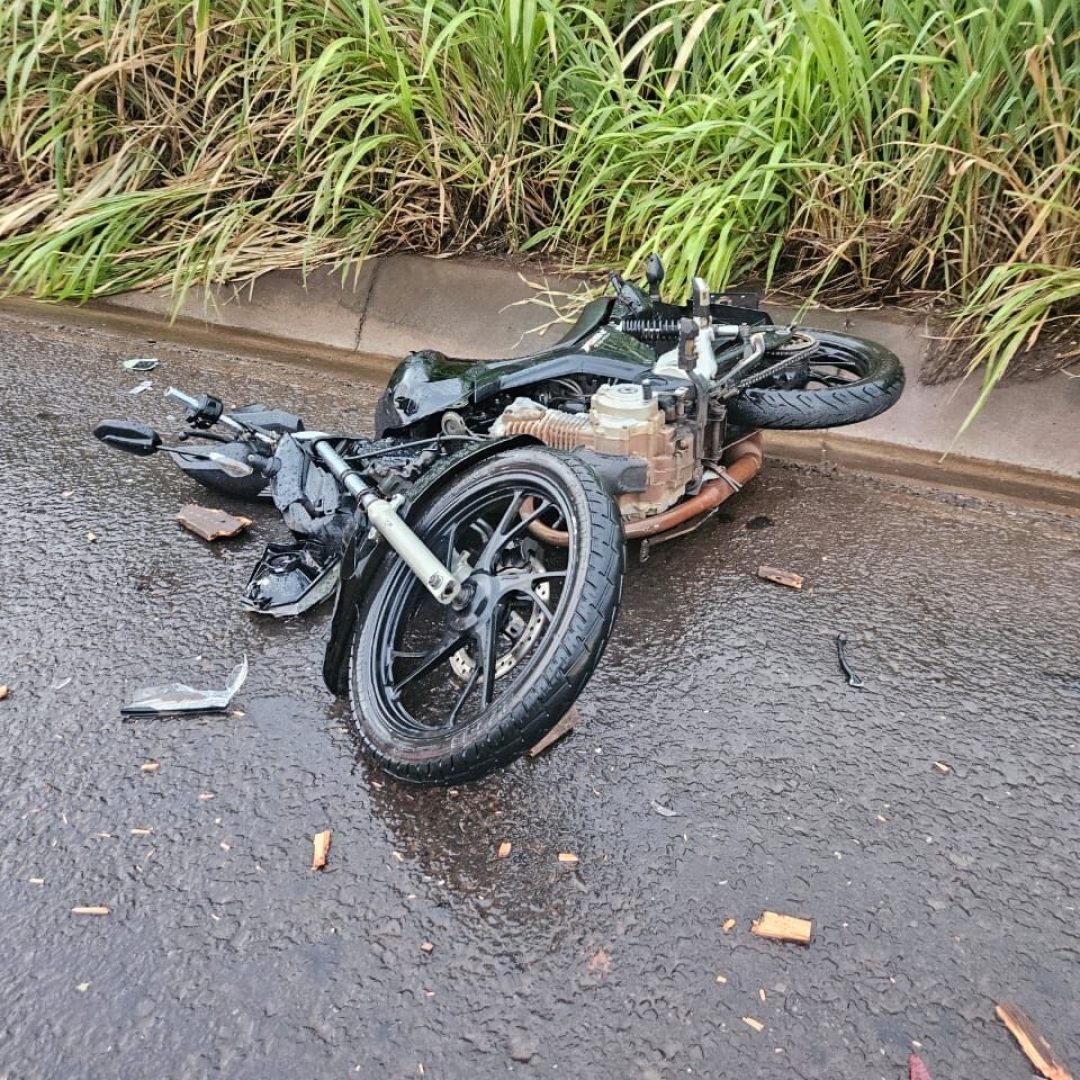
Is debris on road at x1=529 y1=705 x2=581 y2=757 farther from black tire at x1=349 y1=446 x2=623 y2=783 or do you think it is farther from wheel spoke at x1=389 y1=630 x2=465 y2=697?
wheel spoke at x1=389 y1=630 x2=465 y2=697

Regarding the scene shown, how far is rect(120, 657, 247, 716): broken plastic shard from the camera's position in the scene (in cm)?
232

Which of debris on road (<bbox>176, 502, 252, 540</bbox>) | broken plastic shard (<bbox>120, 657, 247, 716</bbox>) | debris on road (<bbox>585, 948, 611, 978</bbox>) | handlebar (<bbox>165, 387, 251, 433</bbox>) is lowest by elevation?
debris on road (<bbox>176, 502, 252, 540</bbox>)

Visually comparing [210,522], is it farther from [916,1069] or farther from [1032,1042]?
[1032,1042]

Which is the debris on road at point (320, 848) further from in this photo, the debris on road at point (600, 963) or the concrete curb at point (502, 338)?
the concrete curb at point (502, 338)

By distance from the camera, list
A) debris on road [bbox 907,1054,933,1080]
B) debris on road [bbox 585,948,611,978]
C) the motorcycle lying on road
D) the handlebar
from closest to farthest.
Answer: debris on road [bbox 907,1054,933,1080], debris on road [bbox 585,948,611,978], the motorcycle lying on road, the handlebar

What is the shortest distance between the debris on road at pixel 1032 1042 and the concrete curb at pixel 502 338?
211cm

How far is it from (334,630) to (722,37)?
11.0ft

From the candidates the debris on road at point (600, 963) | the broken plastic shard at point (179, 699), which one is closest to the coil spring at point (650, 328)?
the broken plastic shard at point (179, 699)

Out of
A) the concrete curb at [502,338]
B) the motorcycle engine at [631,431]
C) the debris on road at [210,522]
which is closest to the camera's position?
the motorcycle engine at [631,431]

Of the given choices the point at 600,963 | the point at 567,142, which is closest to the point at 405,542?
the point at 600,963

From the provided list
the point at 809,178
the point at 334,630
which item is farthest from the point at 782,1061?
the point at 809,178

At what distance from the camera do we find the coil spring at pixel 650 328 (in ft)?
10.1

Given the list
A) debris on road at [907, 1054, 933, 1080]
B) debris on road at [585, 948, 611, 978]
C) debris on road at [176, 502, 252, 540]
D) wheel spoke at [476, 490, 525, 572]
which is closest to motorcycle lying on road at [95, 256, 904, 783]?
wheel spoke at [476, 490, 525, 572]

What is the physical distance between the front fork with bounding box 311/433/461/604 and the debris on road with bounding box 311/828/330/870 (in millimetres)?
531
